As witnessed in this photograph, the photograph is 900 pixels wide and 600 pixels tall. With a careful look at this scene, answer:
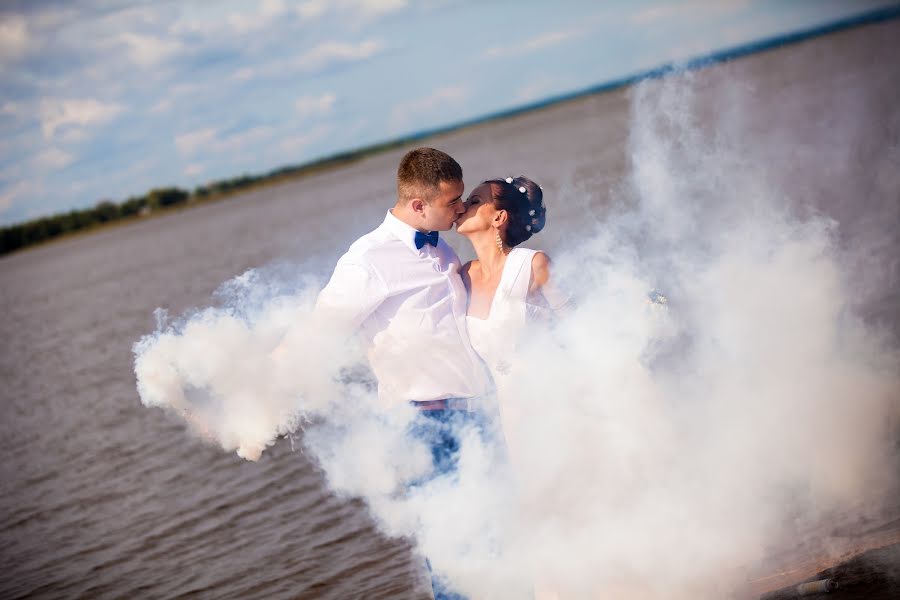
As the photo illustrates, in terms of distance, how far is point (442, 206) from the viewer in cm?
513

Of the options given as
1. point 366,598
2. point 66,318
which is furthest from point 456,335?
point 66,318

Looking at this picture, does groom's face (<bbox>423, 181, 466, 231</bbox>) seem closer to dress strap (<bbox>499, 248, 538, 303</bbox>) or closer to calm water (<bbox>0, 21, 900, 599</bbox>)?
dress strap (<bbox>499, 248, 538, 303</bbox>)

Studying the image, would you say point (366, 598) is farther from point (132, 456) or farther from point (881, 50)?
point (881, 50)

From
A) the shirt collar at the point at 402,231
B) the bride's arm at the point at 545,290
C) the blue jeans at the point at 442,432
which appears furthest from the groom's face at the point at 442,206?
the blue jeans at the point at 442,432

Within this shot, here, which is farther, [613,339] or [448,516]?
[613,339]

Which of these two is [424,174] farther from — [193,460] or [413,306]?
[193,460]

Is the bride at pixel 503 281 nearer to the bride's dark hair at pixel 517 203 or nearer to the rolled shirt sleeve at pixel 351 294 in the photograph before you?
the bride's dark hair at pixel 517 203

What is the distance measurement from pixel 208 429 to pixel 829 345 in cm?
543

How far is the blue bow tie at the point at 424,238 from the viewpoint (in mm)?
5055

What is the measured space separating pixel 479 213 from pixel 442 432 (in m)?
1.49

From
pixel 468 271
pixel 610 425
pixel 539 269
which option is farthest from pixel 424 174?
pixel 610 425

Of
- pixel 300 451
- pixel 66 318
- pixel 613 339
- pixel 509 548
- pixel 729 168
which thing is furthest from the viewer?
pixel 66 318

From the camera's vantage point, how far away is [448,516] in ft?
18.1

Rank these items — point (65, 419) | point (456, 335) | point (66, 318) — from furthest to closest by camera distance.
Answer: point (66, 318)
point (65, 419)
point (456, 335)
